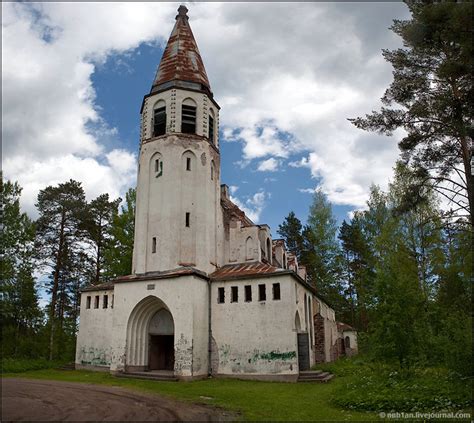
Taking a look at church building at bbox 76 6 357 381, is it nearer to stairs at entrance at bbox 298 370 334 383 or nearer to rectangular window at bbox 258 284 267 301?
rectangular window at bbox 258 284 267 301

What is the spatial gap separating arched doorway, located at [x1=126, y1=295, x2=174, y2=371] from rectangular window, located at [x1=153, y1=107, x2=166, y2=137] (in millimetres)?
10642

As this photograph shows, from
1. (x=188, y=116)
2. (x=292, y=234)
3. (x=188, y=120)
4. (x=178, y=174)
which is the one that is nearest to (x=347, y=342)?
(x=292, y=234)

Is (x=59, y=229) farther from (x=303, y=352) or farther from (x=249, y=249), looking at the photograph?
(x=303, y=352)

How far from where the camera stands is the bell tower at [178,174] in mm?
23797

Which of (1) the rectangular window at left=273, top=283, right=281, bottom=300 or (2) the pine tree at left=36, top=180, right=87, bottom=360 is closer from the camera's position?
(1) the rectangular window at left=273, top=283, right=281, bottom=300

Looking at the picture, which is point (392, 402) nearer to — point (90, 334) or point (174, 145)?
point (174, 145)

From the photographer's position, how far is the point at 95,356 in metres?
26.1

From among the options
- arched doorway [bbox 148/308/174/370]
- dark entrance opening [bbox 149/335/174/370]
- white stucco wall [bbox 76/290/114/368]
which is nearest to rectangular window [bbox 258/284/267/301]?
arched doorway [bbox 148/308/174/370]

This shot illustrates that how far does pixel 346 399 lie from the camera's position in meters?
11.8

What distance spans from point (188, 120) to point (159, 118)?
6.54ft

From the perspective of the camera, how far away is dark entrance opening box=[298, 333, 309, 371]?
67.0 feet

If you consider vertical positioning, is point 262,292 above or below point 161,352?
above

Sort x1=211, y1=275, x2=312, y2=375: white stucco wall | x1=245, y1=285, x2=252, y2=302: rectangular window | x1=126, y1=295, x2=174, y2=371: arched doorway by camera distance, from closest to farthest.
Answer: x1=211, y1=275, x2=312, y2=375: white stucco wall < x1=245, y1=285, x2=252, y2=302: rectangular window < x1=126, y1=295, x2=174, y2=371: arched doorway

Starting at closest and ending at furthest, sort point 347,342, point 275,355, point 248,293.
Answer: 1. point 275,355
2. point 248,293
3. point 347,342
